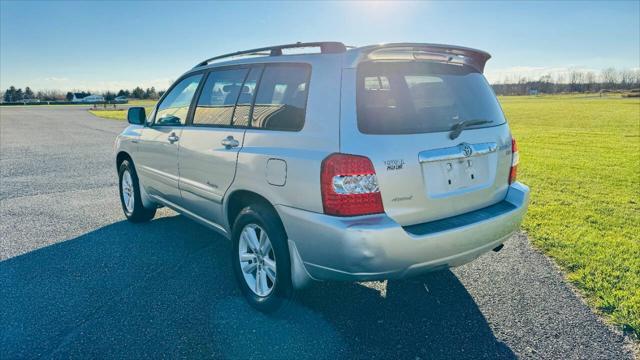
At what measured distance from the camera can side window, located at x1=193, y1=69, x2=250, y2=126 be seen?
372cm

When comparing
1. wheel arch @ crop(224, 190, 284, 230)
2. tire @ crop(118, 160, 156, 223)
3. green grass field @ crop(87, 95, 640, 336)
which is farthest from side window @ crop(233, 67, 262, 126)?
green grass field @ crop(87, 95, 640, 336)

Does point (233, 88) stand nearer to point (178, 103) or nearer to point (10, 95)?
point (178, 103)

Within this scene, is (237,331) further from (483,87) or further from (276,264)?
(483,87)

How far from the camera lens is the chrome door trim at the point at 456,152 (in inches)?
111

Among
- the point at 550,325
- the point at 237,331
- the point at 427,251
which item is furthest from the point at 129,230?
the point at 550,325

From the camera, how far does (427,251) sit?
9.14 ft

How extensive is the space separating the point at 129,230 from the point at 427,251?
3927 millimetres

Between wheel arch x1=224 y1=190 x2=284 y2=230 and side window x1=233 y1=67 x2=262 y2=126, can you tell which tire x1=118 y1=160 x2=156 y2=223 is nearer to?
wheel arch x1=224 y1=190 x2=284 y2=230

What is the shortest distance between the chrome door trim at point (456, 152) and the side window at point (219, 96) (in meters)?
1.55

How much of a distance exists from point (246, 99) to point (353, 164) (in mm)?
1302

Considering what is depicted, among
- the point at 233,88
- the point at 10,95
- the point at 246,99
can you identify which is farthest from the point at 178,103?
the point at 10,95

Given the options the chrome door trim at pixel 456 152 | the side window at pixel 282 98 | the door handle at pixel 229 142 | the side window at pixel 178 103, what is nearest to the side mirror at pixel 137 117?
the side window at pixel 178 103

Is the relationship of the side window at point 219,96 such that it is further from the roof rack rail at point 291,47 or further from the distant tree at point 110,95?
the distant tree at point 110,95

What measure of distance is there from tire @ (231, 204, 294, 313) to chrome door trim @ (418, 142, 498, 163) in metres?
1.08
